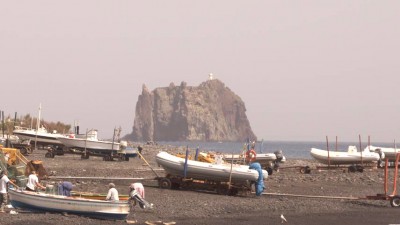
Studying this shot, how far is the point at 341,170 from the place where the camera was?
45.2 m

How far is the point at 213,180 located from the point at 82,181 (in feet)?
21.4

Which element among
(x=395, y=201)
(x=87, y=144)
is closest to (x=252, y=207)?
(x=395, y=201)

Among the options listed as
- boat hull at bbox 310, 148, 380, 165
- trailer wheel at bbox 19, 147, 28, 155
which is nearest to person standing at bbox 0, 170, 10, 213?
boat hull at bbox 310, 148, 380, 165

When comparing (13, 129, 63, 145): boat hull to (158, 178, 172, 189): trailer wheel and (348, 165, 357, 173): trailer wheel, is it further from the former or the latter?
(158, 178, 172, 189): trailer wheel

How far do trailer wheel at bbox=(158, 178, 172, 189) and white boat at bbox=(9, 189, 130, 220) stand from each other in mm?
8645

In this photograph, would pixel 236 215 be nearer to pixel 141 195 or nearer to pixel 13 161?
pixel 141 195

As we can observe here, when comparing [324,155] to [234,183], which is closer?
[234,183]

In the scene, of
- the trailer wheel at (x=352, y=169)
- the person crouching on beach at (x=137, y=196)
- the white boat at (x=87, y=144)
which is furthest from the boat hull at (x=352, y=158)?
the person crouching on beach at (x=137, y=196)

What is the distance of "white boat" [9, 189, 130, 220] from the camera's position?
65.4 feet

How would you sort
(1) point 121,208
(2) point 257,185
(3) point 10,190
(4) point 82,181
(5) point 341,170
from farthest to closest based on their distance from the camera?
(5) point 341,170 < (4) point 82,181 < (2) point 257,185 < (3) point 10,190 < (1) point 121,208

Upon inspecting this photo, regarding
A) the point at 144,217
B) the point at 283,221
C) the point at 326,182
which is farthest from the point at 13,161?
the point at 326,182

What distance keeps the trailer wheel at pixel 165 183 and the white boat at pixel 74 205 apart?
340 inches

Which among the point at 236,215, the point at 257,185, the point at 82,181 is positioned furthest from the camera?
the point at 82,181

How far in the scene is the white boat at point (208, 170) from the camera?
2797 cm
